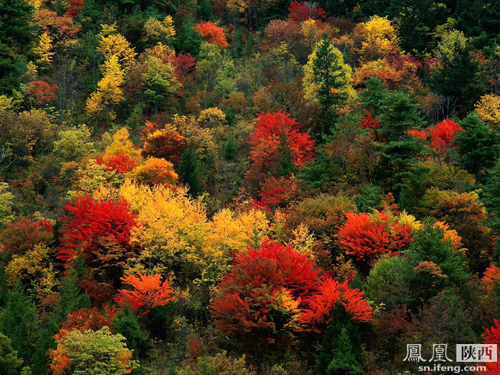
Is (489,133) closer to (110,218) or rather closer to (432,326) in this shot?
(432,326)

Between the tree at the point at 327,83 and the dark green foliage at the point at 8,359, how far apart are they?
112 feet

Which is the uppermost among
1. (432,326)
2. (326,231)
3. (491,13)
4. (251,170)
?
(491,13)

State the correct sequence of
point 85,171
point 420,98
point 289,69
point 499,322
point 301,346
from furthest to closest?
point 289,69 → point 420,98 → point 85,171 → point 301,346 → point 499,322

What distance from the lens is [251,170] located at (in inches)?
2219

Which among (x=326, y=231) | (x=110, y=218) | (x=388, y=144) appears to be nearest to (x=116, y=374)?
(x=110, y=218)

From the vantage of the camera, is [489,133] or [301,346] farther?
[489,133]

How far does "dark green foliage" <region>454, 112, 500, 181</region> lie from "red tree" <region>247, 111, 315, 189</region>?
13.1 metres

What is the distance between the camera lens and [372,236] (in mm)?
42125

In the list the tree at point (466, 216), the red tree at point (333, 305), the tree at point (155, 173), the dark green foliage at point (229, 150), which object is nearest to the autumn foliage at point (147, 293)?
the red tree at point (333, 305)

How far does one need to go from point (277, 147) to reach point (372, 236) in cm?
1611

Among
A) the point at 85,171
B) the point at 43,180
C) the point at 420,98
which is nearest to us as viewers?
the point at 85,171

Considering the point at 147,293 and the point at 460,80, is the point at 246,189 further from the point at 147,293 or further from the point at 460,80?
the point at 460,80

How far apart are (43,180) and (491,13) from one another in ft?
171

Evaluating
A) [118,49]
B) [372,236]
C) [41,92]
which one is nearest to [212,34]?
[118,49]
